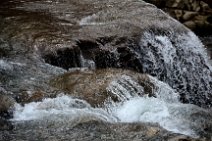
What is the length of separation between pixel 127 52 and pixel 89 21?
1.21 metres

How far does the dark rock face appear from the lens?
39.7 ft

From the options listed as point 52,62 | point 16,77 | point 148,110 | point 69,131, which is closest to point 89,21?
point 52,62

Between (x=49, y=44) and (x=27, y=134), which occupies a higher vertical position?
(x=49, y=44)

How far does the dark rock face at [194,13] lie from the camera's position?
12.1 m

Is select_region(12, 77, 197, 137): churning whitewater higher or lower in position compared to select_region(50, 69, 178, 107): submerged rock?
lower

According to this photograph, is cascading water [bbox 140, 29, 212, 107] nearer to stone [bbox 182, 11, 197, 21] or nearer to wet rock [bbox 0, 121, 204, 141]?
wet rock [bbox 0, 121, 204, 141]

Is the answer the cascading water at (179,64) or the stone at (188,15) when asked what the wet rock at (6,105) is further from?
the stone at (188,15)

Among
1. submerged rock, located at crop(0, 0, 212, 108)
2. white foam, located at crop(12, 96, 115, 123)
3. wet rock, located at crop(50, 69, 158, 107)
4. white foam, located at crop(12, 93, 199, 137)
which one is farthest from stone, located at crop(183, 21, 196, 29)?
white foam, located at crop(12, 96, 115, 123)

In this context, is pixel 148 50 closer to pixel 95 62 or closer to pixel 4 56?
pixel 95 62

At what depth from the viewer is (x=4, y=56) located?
7.54 meters

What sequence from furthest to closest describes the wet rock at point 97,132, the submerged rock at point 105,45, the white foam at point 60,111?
the submerged rock at point 105,45 < the white foam at point 60,111 < the wet rock at point 97,132

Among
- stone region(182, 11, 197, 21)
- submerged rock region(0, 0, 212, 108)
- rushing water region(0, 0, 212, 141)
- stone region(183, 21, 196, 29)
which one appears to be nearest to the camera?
rushing water region(0, 0, 212, 141)

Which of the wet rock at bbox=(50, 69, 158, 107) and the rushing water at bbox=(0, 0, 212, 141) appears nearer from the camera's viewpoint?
the rushing water at bbox=(0, 0, 212, 141)

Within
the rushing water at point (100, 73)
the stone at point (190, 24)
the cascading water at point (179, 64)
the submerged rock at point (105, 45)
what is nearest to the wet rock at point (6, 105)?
the rushing water at point (100, 73)
